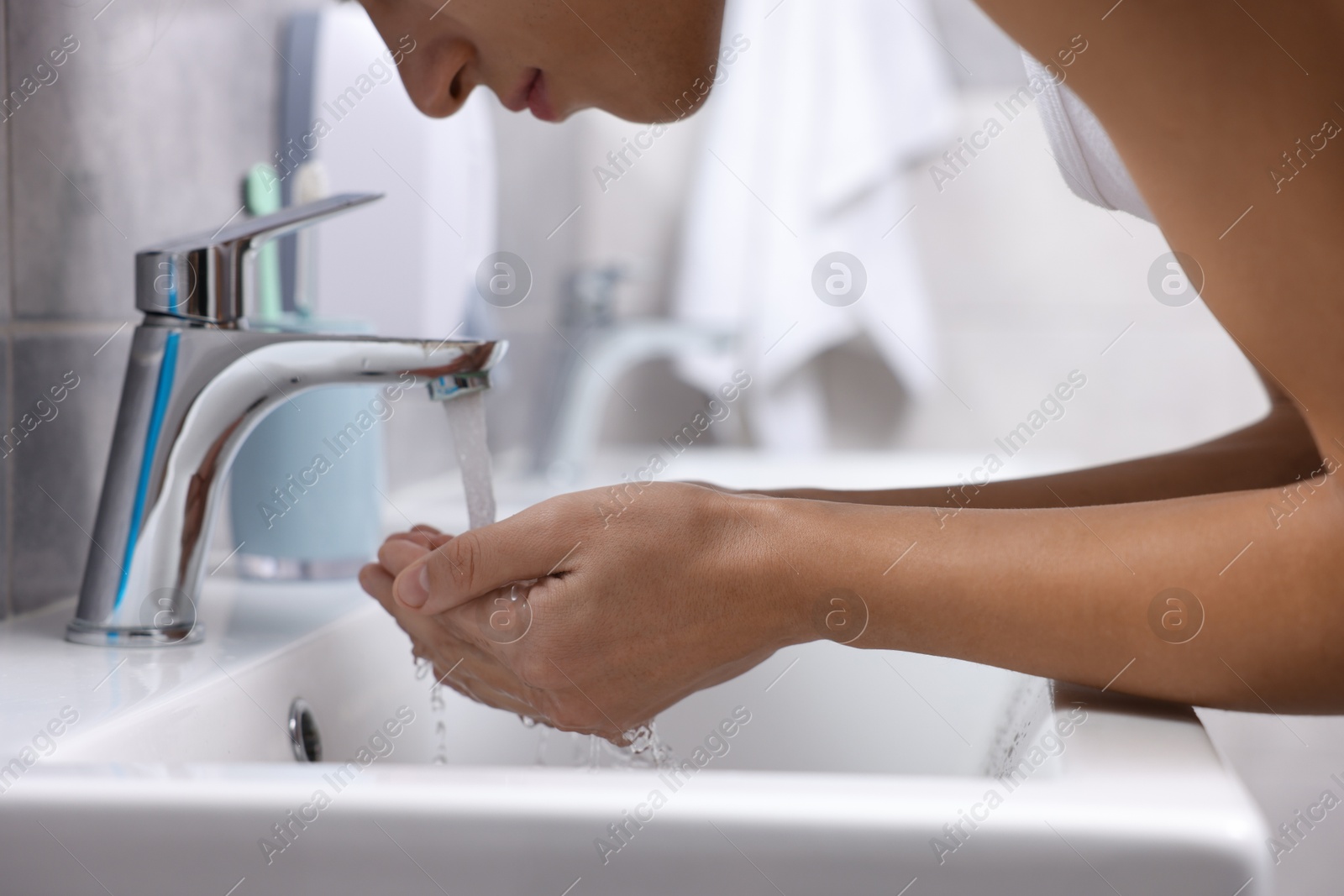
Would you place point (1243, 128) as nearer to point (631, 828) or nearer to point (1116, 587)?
point (1116, 587)

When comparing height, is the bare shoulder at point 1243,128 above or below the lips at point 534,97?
→ below

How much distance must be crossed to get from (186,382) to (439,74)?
17 centimetres

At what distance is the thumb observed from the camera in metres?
0.35

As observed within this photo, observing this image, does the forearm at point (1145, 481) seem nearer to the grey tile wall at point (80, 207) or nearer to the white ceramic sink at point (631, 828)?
the white ceramic sink at point (631, 828)

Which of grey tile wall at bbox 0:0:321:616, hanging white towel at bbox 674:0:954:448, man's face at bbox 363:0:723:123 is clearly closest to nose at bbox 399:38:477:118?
man's face at bbox 363:0:723:123

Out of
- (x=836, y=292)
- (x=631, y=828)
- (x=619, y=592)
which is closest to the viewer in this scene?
(x=631, y=828)

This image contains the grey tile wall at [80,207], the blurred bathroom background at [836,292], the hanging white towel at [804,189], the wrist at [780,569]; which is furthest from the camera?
the hanging white towel at [804,189]

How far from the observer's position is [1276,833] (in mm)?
1130

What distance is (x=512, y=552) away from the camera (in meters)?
0.35

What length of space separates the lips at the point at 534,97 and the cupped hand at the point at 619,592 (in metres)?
0.23

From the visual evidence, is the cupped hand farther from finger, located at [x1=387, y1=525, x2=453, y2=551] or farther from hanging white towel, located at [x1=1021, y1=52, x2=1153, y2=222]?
hanging white towel, located at [x1=1021, y1=52, x2=1153, y2=222]

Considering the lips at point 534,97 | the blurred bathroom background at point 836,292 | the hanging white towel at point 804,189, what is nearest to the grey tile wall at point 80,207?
the lips at point 534,97

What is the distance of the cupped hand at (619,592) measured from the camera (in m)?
0.34

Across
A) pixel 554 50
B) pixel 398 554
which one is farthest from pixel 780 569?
pixel 554 50
